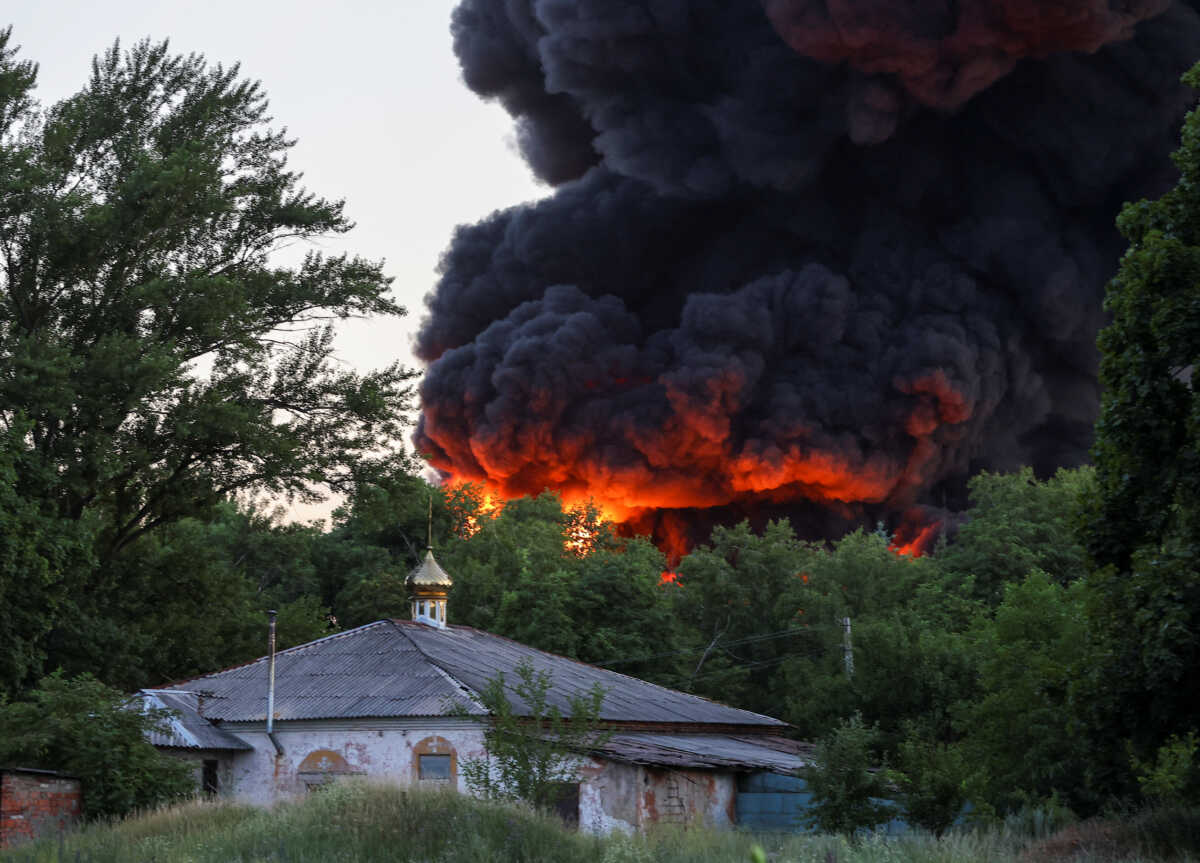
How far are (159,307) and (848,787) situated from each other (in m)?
16.5

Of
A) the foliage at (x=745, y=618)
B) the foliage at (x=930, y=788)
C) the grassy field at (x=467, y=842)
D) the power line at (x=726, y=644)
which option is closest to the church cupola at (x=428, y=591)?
the power line at (x=726, y=644)

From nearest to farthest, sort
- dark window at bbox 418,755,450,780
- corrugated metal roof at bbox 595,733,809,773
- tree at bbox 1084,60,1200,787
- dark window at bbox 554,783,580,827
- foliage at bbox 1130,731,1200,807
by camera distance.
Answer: tree at bbox 1084,60,1200,787
foliage at bbox 1130,731,1200,807
dark window at bbox 554,783,580,827
dark window at bbox 418,755,450,780
corrugated metal roof at bbox 595,733,809,773

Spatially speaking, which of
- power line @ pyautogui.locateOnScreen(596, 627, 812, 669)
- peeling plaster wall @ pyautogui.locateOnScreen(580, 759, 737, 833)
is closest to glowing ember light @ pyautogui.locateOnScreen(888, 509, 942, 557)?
power line @ pyautogui.locateOnScreen(596, 627, 812, 669)

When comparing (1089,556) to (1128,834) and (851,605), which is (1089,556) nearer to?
(1128,834)

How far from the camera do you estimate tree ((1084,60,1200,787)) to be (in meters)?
13.3

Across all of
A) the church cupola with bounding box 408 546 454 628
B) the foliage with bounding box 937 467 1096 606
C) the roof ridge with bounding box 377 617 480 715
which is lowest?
the roof ridge with bounding box 377 617 480 715

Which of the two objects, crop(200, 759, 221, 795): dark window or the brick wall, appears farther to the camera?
crop(200, 759, 221, 795): dark window

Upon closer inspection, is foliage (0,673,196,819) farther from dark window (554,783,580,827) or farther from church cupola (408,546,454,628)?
church cupola (408,546,454,628)

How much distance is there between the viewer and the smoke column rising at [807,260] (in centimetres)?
5644

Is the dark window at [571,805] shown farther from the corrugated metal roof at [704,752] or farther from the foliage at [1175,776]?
the foliage at [1175,776]

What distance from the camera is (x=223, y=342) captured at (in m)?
29.3

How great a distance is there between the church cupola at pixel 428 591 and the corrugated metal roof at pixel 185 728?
6620mm

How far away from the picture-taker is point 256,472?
29.1 meters

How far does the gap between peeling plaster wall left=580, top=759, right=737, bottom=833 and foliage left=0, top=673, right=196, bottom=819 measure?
21.6 ft
